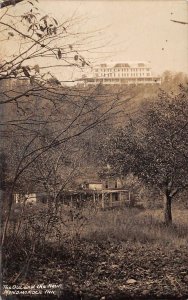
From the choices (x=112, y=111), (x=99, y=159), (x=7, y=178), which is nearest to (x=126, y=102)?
(x=112, y=111)

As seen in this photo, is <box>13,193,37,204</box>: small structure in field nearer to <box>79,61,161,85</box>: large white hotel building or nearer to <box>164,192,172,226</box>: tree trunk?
<box>79,61,161,85</box>: large white hotel building

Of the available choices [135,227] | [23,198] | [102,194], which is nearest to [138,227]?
[135,227]

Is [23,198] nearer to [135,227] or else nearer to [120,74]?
[135,227]

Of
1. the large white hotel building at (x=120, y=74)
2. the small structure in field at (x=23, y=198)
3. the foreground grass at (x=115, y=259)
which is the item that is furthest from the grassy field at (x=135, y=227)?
the large white hotel building at (x=120, y=74)

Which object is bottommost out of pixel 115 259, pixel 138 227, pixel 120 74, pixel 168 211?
pixel 115 259

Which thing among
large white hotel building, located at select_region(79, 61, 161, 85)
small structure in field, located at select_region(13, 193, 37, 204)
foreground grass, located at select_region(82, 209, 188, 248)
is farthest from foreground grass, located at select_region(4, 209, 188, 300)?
large white hotel building, located at select_region(79, 61, 161, 85)

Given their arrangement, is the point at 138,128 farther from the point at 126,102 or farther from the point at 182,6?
the point at 182,6
